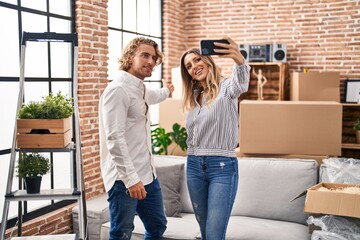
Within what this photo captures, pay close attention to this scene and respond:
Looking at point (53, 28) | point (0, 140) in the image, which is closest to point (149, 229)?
point (0, 140)

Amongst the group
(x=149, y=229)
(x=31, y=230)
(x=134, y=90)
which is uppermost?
(x=134, y=90)

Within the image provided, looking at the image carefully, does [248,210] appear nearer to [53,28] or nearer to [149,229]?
[149,229]

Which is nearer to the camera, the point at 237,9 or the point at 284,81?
the point at 284,81

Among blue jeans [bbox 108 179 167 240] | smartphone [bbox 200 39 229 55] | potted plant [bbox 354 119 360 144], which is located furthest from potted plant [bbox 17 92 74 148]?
potted plant [bbox 354 119 360 144]

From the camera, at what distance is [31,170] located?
2422 millimetres

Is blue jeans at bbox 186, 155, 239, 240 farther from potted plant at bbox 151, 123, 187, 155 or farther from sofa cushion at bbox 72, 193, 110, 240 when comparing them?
potted plant at bbox 151, 123, 187, 155

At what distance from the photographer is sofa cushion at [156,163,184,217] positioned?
350cm

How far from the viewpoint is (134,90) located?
2266mm

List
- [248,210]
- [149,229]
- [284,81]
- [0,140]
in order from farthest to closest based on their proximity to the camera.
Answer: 1. [284,81]
2. [248,210]
3. [0,140]
4. [149,229]

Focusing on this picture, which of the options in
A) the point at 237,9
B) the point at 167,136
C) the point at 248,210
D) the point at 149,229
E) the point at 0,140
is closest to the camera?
the point at 149,229

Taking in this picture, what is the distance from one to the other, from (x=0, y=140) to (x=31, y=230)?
0.69 metres

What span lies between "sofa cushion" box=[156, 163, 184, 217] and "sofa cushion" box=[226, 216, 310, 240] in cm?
48

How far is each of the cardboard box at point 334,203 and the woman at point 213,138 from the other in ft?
1.61

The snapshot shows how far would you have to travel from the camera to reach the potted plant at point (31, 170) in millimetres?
2359
